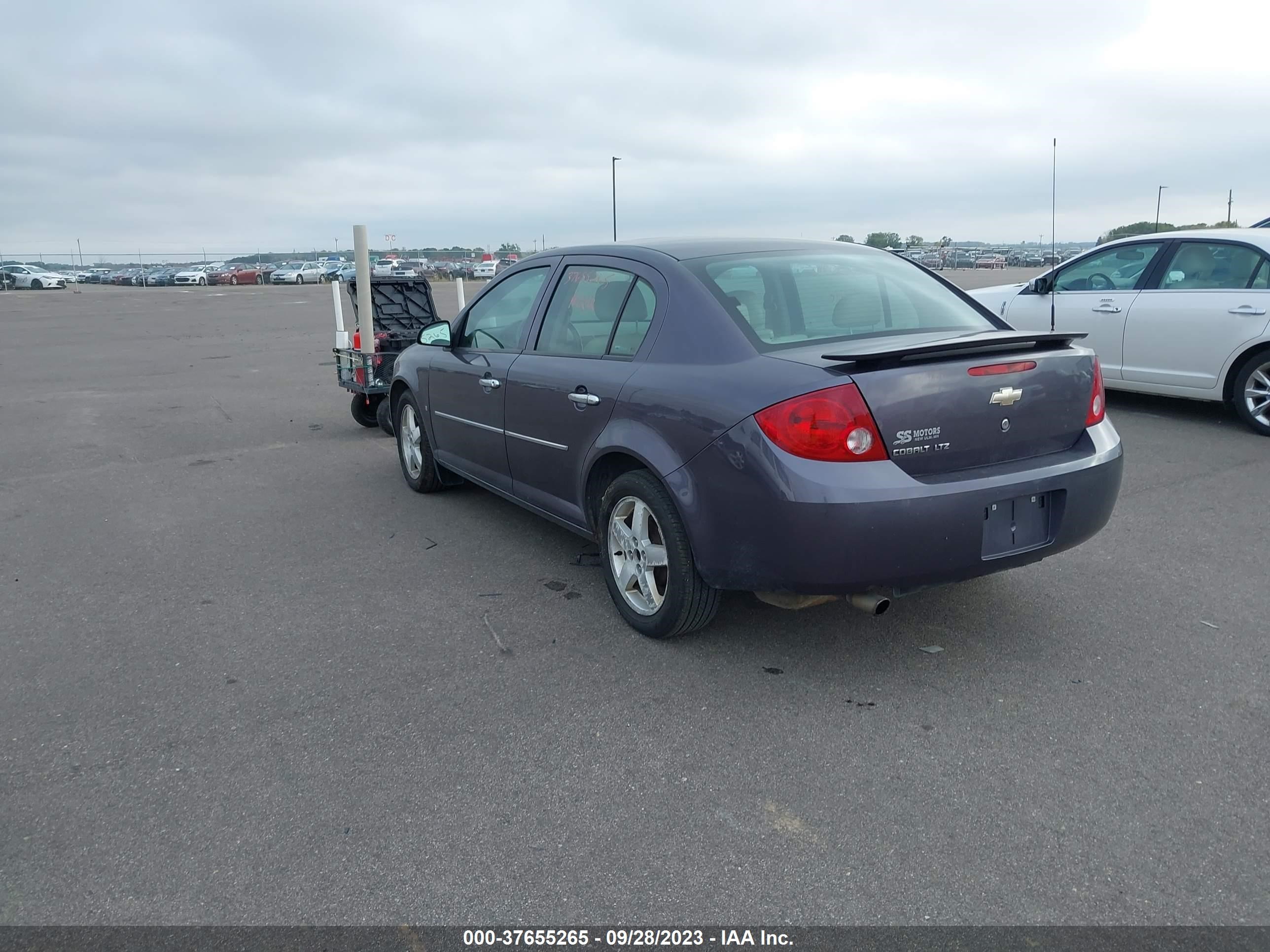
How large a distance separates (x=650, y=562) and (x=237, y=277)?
195 ft

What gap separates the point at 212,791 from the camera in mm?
3104

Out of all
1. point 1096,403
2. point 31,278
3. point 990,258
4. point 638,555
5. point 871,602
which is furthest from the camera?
point 990,258

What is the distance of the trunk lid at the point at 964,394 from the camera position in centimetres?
352

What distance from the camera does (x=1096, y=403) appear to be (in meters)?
4.07

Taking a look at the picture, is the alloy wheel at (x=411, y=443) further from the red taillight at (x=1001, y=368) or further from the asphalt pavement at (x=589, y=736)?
the red taillight at (x=1001, y=368)

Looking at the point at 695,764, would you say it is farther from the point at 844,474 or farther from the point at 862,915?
the point at 844,474

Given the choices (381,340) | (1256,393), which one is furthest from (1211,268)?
(381,340)

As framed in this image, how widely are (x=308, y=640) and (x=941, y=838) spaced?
2.71m

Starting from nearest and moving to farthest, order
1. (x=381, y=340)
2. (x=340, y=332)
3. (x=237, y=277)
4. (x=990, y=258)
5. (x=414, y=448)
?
(x=414, y=448) → (x=340, y=332) → (x=381, y=340) → (x=237, y=277) → (x=990, y=258)

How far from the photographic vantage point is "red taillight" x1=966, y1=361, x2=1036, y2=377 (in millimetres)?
3652

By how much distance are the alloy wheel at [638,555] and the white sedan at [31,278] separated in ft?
185

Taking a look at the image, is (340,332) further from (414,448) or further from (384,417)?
(414,448)

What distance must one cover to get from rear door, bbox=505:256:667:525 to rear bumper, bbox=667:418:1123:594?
0.76 metres

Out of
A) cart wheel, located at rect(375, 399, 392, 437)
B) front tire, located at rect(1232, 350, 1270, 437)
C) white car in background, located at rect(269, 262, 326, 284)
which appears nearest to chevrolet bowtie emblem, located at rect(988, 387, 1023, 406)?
front tire, located at rect(1232, 350, 1270, 437)
